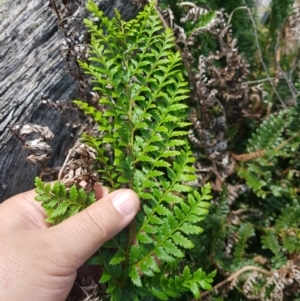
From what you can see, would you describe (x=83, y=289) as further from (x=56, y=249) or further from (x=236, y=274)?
(x=236, y=274)

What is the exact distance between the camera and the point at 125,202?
1.95m

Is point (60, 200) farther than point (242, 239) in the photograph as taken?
No

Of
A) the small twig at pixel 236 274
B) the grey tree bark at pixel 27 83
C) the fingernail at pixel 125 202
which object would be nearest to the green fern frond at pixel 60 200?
the fingernail at pixel 125 202

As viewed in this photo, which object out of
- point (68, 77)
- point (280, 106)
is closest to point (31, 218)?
point (68, 77)

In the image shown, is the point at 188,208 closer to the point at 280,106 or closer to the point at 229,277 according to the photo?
the point at 229,277

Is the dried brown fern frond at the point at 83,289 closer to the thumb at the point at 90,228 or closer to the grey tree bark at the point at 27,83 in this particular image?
the thumb at the point at 90,228

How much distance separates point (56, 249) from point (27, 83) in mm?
1102

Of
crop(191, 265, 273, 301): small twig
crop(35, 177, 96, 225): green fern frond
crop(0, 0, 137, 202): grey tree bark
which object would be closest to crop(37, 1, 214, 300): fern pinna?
crop(35, 177, 96, 225): green fern frond

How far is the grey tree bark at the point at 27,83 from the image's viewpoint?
2457 mm

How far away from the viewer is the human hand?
5.98 ft

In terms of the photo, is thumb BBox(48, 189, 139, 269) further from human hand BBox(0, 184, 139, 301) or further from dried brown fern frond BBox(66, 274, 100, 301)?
dried brown fern frond BBox(66, 274, 100, 301)

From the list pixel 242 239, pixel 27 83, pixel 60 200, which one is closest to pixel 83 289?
pixel 60 200

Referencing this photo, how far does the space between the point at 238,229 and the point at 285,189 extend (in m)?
0.37

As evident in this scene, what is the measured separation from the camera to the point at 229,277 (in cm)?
249
